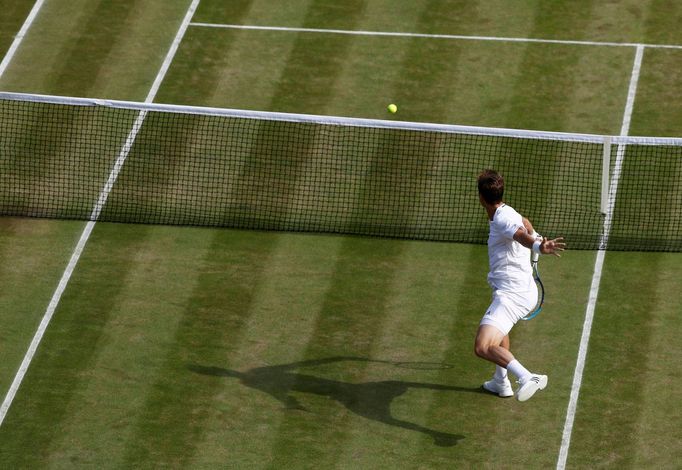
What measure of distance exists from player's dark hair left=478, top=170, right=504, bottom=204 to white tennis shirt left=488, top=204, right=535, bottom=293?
137 millimetres

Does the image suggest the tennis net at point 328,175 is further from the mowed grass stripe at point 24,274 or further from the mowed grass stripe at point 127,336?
the mowed grass stripe at point 127,336

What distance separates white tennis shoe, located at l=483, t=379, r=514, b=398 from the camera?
15.3 m

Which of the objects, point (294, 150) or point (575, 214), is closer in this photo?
point (575, 214)

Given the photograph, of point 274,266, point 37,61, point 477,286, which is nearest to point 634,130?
point 477,286

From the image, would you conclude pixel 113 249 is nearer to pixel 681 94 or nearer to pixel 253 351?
pixel 253 351

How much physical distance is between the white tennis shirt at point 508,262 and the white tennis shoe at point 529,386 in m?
0.97

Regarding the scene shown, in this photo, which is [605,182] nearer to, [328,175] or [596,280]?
[596,280]

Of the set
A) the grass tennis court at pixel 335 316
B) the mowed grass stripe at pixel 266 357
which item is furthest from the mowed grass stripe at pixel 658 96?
the mowed grass stripe at pixel 266 357

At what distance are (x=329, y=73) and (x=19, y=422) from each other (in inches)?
350

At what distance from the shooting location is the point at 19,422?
1517 cm

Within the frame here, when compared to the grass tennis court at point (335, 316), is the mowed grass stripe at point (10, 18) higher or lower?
higher

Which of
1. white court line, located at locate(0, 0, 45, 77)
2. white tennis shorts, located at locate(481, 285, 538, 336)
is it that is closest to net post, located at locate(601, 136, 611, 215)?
white tennis shorts, located at locate(481, 285, 538, 336)

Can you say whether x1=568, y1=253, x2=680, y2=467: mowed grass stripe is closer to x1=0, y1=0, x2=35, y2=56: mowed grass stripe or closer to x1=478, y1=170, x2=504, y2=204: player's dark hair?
x1=478, y1=170, x2=504, y2=204: player's dark hair

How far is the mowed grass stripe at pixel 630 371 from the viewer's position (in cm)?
1453
